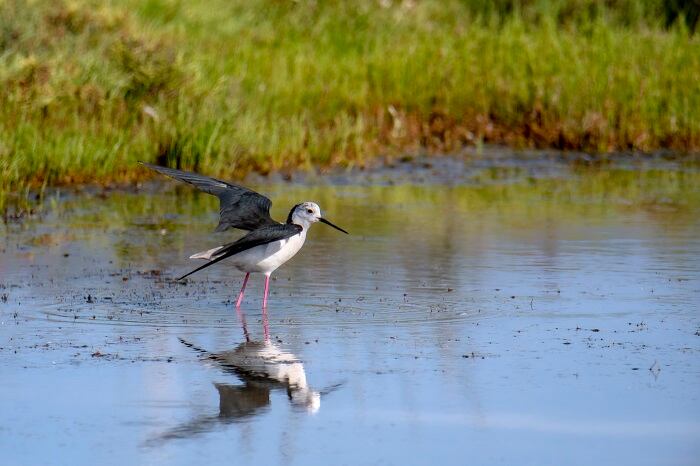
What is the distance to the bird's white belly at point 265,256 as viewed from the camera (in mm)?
9383

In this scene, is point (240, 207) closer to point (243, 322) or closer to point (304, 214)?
point (304, 214)

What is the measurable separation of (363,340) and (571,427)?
6.57 ft

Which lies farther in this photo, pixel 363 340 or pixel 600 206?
pixel 600 206

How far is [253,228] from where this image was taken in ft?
32.0

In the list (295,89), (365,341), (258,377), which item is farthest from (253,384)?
(295,89)

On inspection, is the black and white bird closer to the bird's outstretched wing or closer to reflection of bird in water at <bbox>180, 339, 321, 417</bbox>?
the bird's outstretched wing

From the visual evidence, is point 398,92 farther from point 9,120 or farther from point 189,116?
point 9,120

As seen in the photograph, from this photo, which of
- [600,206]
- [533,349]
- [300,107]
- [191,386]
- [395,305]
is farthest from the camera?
[300,107]

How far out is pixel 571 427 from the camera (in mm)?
6418

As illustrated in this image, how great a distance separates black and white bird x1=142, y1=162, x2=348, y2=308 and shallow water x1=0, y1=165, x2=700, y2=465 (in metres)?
0.28

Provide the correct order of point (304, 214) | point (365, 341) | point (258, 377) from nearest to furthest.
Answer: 1. point (258, 377)
2. point (365, 341)
3. point (304, 214)

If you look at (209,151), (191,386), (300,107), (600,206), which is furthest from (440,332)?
(300,107)

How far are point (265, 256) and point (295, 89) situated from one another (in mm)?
8600

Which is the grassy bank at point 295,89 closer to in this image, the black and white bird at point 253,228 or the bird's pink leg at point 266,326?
the black and white bird at point 253,228
